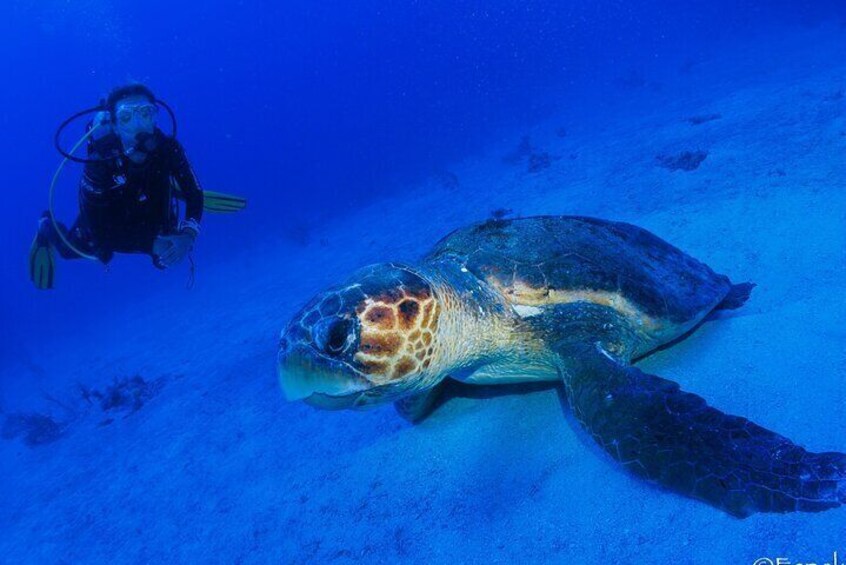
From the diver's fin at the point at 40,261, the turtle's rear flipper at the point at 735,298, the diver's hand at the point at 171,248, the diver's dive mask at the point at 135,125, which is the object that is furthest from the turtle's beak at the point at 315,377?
the diver's fin at the point at 40,261

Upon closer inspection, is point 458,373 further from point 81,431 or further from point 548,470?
point 81,431

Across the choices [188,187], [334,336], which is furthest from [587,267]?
[188,187]

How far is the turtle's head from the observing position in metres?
2.21

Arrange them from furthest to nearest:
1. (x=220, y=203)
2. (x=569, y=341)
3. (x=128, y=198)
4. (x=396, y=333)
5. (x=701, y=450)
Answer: (x=220, y=203)
(x=128, y=198)
(x=569, y=341)
(x=396, y=333)
(x=701, y=450)

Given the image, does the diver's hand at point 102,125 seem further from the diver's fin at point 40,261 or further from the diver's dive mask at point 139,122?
the diver's fin at point 40,261

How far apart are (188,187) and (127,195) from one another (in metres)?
0.72

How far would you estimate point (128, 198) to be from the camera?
565cm

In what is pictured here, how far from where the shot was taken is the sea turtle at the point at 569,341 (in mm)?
1749

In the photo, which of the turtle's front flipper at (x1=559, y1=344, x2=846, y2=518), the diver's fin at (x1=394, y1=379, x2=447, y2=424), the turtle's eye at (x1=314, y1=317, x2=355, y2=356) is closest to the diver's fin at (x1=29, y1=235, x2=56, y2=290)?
the diver's fin at (x1=394, y1=379, x2=447, y2=424)

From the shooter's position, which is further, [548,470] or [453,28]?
[453,28]

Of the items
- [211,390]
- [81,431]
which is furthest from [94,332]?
[211,390]

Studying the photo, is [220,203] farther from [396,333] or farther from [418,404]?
[396,333]

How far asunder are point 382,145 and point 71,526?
4460 centimetres

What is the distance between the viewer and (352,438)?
3926 mm
